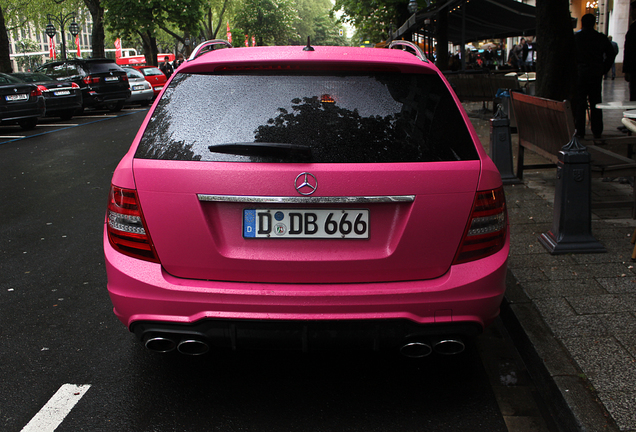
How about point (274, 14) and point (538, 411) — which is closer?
point (538, 411)

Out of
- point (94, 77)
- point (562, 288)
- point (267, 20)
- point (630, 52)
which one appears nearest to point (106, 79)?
point (94, 77)

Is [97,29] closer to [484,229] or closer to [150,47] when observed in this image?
[150,47]

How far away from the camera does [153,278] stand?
287cm

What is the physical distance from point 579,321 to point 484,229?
4.18 feet

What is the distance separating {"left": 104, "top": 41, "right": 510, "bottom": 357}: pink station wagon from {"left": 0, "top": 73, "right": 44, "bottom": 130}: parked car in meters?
15.8

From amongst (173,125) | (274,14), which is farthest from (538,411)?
(274,14)

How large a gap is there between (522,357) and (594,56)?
8573mm

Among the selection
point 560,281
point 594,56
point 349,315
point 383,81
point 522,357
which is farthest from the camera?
point 594,56

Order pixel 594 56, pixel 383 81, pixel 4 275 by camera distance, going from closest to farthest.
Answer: pixel 383 81, pixel 4 275, pixel 594 56

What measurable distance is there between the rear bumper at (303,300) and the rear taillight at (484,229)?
5cm

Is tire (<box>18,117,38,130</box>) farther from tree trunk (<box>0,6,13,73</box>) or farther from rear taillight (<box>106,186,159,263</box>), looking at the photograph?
rear taillight (<box>106,186,159,263</box>)

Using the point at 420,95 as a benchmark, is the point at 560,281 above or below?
below

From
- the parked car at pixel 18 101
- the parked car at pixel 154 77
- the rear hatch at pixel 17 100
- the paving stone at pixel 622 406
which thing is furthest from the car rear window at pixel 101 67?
the paving stone at pixel 622 406

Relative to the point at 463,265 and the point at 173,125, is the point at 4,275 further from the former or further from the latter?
the point at 463,265
